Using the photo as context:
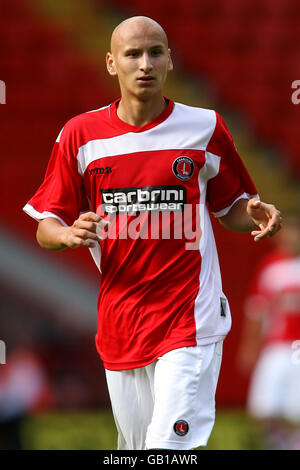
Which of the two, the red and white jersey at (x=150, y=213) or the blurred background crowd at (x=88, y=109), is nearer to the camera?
the red and white jersey at (x=150, y=213)

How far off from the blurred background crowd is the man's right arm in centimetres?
400

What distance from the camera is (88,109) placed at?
8.99 m

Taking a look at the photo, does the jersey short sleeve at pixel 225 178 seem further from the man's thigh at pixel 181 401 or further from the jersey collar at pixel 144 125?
the man's thigh at pixel 181 401

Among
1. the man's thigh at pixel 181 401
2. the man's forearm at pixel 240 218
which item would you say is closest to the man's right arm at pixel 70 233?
the man's thigh at pixel 181 401

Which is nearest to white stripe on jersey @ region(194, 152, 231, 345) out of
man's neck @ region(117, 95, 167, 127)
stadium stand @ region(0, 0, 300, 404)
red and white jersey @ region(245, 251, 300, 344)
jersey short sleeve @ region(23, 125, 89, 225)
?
man's neck @ region(117, 95, 167, 127)

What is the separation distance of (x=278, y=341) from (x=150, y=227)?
4.49 metres

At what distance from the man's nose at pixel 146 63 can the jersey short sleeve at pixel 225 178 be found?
386 millimetres

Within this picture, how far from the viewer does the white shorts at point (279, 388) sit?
7.79m

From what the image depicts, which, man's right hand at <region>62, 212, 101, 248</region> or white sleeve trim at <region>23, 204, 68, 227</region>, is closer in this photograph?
man's right hand at <region>62, 212, 101, 248</region>

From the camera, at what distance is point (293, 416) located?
309 inches

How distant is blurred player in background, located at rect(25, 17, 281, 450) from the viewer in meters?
3.51

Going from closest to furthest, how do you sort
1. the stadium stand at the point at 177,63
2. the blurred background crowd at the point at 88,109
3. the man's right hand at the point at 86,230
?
the man's right hand at the point at 86,230 < the blurred background crowd at the point at 88,109 < the stadium stand at the point at 177,63

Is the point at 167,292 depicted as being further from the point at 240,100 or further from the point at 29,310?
the point at 240,100

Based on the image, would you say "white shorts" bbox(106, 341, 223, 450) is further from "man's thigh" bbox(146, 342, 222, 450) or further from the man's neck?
the man's neck
